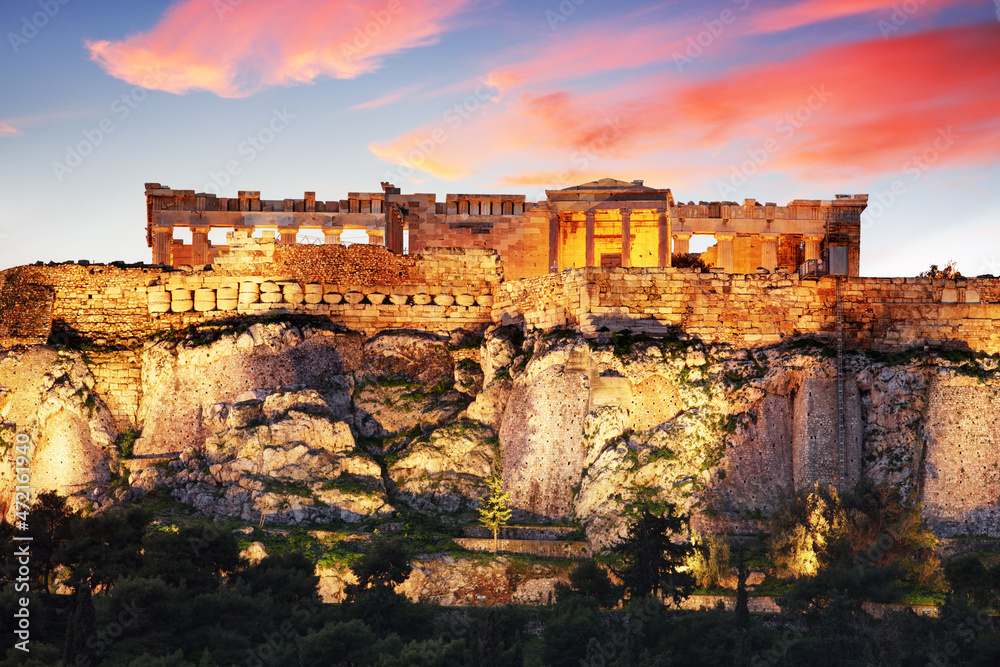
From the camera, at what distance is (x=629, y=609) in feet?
86.3

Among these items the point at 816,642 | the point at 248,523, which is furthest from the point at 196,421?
the point at 816,642

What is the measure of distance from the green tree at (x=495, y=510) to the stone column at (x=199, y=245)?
2299 cm

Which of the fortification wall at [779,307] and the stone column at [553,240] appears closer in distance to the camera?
the fortification wall at [779,307]

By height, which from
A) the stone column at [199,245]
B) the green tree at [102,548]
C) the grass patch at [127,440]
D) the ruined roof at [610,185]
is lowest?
the green tree at [102,548]

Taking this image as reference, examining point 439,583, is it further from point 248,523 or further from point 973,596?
point 973,596

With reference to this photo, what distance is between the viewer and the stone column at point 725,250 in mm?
53469

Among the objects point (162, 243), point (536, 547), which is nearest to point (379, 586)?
point (536, 547)

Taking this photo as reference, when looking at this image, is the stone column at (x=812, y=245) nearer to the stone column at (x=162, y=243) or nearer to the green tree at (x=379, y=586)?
the stone column at (x=162, y=243)

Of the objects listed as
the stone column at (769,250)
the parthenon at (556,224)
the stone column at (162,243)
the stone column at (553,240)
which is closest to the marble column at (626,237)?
the parthenon at (556,224)

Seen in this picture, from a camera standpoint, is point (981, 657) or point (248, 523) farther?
point (248, 523)

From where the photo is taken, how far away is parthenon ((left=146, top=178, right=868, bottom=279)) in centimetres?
5162

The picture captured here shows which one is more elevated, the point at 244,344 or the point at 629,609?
the point at 244,344

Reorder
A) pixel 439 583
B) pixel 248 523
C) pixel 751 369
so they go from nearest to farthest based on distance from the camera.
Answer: pixel 439 583
pixel 248 523
pixel 751 369

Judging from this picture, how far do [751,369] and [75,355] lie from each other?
1879 centimetres
